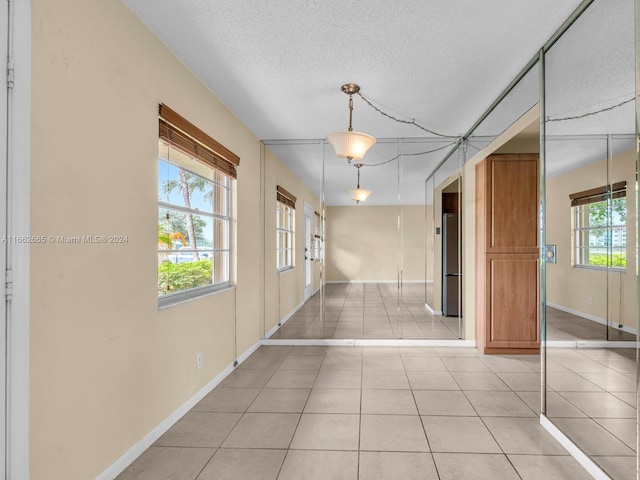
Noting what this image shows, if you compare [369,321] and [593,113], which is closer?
[593,113]

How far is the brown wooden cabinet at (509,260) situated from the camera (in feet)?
12.7

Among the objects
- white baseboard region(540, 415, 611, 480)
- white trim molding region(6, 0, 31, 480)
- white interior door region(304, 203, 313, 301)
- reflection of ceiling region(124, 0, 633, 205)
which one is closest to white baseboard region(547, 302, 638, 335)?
white baseboard region(540, 415, 611, 480)

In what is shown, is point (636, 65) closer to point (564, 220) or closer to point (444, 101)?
point (564, 220)

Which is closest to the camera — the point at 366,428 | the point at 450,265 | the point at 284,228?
the point at 366,428

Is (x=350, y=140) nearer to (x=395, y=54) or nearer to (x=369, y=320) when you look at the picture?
(x=395, y=54)

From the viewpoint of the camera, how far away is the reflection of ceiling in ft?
6.34

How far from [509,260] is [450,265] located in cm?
204

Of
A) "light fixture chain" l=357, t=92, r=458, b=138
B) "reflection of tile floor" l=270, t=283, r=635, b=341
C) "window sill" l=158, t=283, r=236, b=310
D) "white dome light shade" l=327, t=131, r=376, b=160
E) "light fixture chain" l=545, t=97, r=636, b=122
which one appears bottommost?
"reflection of tile floor" l=270, t=283, r=635, b=341

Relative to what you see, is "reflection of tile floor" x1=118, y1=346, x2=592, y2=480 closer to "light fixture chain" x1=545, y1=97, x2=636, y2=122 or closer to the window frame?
"light fixture chain" x1=545, y1=97, x2=636, y2=122

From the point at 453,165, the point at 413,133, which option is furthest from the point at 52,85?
the point at 453,165

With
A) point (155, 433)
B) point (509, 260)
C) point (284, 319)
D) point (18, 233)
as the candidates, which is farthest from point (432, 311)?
point (18, 233)

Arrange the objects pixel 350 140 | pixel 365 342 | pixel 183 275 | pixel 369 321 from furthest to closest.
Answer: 1. pixel 369 321
2. pixel 365 342
3. pixel 350 140
4. pixel 183 275

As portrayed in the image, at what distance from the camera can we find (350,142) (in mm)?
2936

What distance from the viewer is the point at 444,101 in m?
3.25
